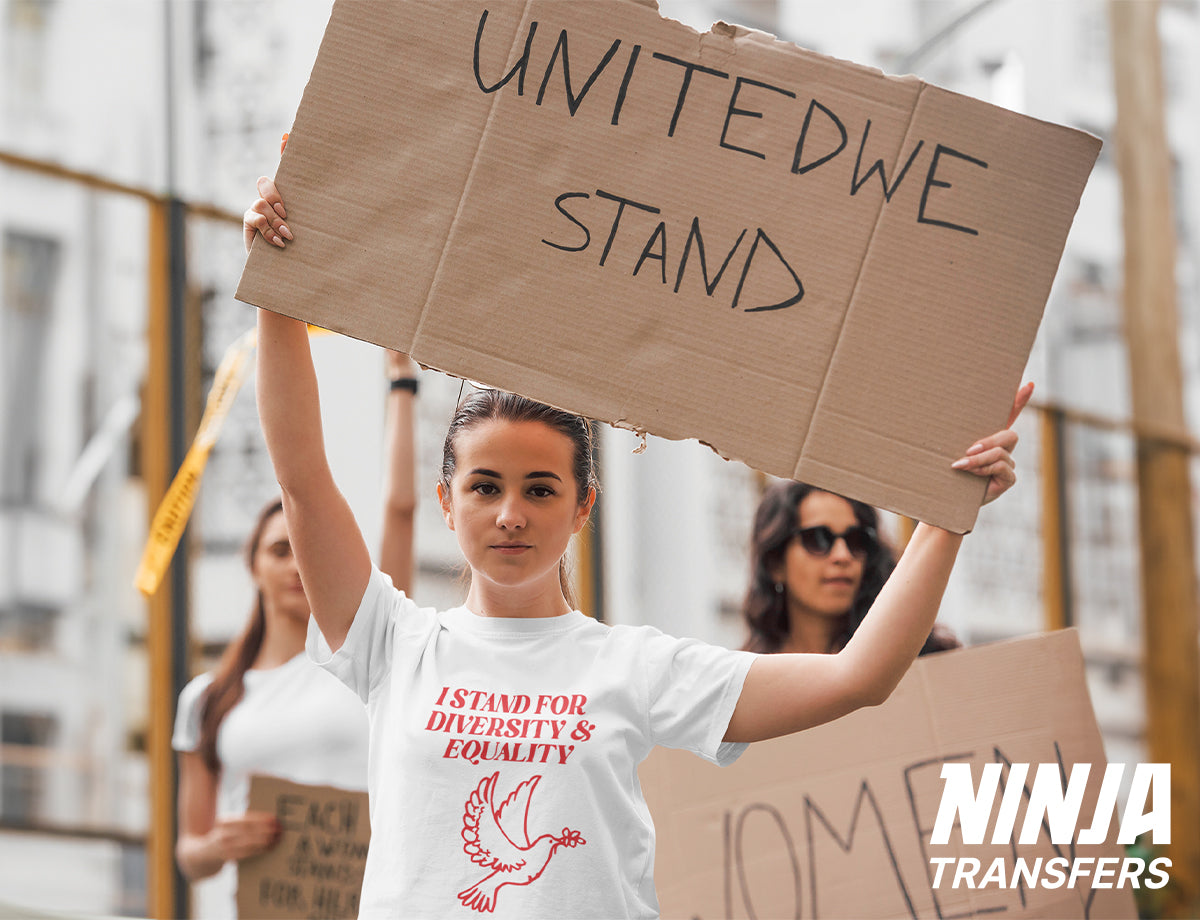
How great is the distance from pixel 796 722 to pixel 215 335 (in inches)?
157

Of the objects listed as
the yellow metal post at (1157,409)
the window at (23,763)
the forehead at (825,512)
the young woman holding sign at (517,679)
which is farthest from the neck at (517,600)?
the yellow metal post at (1157,409)

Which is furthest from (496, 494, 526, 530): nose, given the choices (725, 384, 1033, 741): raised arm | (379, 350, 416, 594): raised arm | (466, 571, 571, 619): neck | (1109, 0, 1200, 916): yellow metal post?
(1109, 0, 1200, 916): yellow metal post

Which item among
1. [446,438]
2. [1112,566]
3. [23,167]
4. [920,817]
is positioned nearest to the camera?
[446,438]

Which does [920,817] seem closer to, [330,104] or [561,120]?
[561,120]

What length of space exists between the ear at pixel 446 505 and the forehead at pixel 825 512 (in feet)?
3.72

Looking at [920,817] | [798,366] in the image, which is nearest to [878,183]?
[798,366]

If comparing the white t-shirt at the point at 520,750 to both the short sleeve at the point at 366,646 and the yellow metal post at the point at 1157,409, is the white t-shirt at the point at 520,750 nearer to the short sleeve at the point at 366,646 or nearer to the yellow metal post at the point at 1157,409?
the short sleeve at the point at 366,646

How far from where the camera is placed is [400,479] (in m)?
2.41

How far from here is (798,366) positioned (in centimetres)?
149

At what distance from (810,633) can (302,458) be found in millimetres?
1401

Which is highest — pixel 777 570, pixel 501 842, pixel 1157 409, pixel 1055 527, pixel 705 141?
pixel 1157 409

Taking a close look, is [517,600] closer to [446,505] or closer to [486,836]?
[446,505]

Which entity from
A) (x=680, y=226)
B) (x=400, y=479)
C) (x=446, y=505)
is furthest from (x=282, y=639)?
(x=680, y=226)

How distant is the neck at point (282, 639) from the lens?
288 cm
